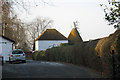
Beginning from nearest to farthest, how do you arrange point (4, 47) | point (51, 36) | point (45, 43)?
point (4, 47), point (45, 43), point (51, 36)

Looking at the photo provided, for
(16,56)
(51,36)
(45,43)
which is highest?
(51,36)

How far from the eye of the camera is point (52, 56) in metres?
32.8

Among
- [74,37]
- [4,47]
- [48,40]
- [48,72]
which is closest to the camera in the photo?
[48,72]

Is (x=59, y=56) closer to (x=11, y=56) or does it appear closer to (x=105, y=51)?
(x=11, y=56)

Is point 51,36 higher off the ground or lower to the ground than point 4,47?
higher

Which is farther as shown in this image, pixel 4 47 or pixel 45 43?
pixel 45 43

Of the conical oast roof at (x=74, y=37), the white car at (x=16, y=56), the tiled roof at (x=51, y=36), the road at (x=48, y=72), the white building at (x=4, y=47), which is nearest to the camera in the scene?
the road at (x=48, y=72)

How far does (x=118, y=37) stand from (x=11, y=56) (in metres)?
18.6

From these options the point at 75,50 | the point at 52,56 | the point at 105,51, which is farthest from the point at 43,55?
the point at 105,51

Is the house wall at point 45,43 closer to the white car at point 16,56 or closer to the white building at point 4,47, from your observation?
the white building at point 4,47

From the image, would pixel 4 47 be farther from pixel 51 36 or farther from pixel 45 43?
pixel 51 36

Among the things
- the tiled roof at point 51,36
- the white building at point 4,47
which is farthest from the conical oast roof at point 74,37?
the white building at point 4,47

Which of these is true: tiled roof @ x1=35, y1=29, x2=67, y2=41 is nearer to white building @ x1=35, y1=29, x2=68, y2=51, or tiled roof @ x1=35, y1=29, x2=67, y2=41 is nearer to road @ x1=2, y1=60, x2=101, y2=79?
white building @ x1=35, y1=29, x2=68, y2=51

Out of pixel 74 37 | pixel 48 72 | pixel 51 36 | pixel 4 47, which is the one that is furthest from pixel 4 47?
pixel 74 37
